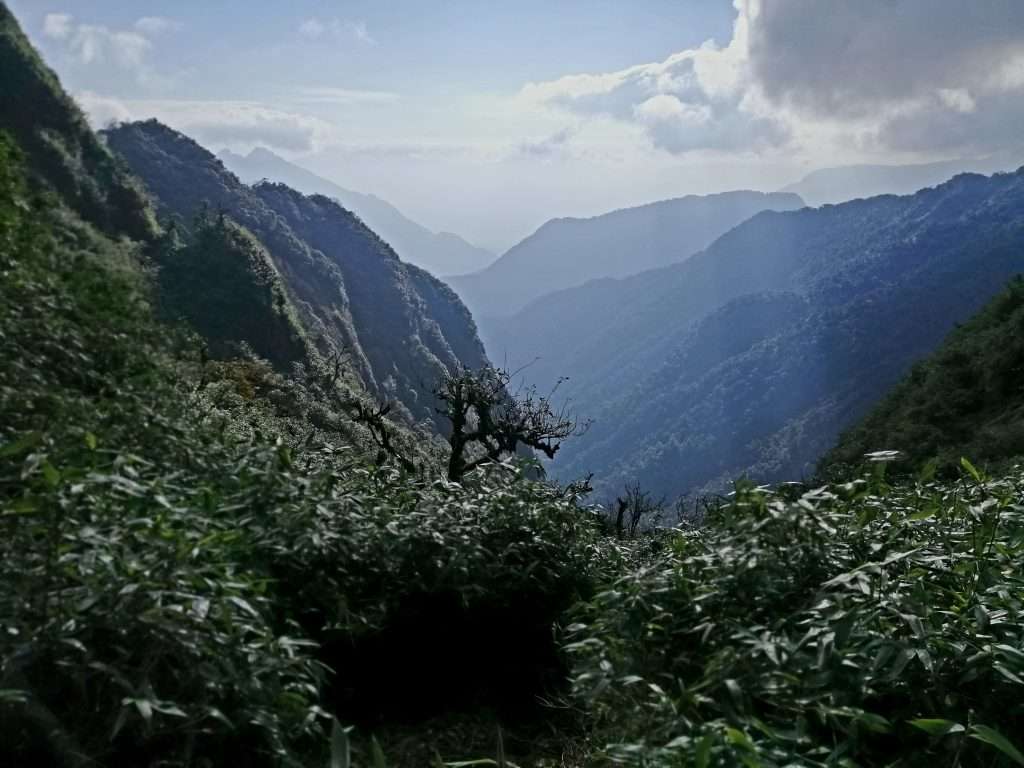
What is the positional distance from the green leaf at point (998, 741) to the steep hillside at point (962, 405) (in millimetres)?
12059

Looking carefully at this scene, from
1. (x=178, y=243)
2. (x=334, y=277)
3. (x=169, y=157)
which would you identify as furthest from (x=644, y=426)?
(x=178, y=243)

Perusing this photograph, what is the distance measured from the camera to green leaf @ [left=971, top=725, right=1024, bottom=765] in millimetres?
2086

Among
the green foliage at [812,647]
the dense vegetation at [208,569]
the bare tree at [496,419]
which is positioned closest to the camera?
the dense vegetation at [208,569]

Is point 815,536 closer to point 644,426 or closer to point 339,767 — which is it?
point 339,767

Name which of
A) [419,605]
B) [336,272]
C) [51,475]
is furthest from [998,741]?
[336,272]

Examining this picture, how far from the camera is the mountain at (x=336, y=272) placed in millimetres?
60781

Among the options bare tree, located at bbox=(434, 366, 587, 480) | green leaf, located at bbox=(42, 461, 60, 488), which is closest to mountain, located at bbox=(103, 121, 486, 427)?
bare tree, located at bbox=(434, 366, 587, 480)

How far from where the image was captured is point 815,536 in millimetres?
3012

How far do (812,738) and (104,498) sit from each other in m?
2.38

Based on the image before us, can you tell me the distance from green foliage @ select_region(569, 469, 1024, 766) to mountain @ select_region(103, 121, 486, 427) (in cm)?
4380

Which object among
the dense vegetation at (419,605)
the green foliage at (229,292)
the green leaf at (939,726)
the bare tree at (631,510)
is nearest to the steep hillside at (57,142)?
the green foliage at (229,292)

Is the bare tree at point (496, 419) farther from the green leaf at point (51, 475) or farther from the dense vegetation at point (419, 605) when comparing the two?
the green leaf at point (51, 475)

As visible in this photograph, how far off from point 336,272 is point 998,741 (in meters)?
71.8

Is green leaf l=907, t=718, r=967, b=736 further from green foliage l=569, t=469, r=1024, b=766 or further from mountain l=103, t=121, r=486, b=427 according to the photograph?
mountain l=103, t=121, r=486, b=427
